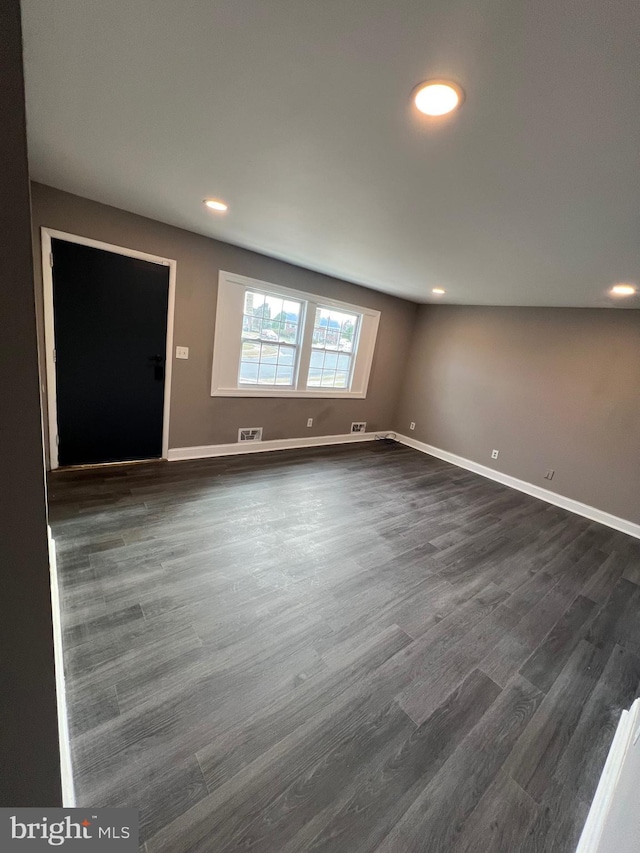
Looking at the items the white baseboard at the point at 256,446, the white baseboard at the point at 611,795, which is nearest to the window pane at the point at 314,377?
the white baseboard at the point at 256,446

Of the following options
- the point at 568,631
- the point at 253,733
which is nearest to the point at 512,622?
the point at 568,631

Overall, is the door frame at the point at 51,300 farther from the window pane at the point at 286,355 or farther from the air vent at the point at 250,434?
the window pane at the point at 286,355

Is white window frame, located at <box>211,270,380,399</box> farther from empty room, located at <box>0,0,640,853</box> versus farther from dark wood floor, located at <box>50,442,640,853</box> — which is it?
dark wood floor, located at <box>50,442,640,853</box>

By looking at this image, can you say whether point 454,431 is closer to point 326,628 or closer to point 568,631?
point 568,631

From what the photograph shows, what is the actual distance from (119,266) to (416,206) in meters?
2.61

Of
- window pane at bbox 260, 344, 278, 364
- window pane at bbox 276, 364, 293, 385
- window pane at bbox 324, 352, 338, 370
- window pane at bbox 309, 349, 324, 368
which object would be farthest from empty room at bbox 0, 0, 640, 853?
window pane at bbox 324, 352, 338, 370

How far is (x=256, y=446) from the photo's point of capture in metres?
4.22

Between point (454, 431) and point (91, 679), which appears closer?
point (91, 679)

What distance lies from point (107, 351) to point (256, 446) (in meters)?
1.96

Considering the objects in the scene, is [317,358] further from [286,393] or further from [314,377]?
[286,393]

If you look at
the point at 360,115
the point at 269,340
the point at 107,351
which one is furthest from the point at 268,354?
the point at 360,115

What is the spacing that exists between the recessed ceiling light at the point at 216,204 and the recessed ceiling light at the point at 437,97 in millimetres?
1605

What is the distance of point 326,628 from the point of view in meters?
1.75

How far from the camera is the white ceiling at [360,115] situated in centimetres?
88
